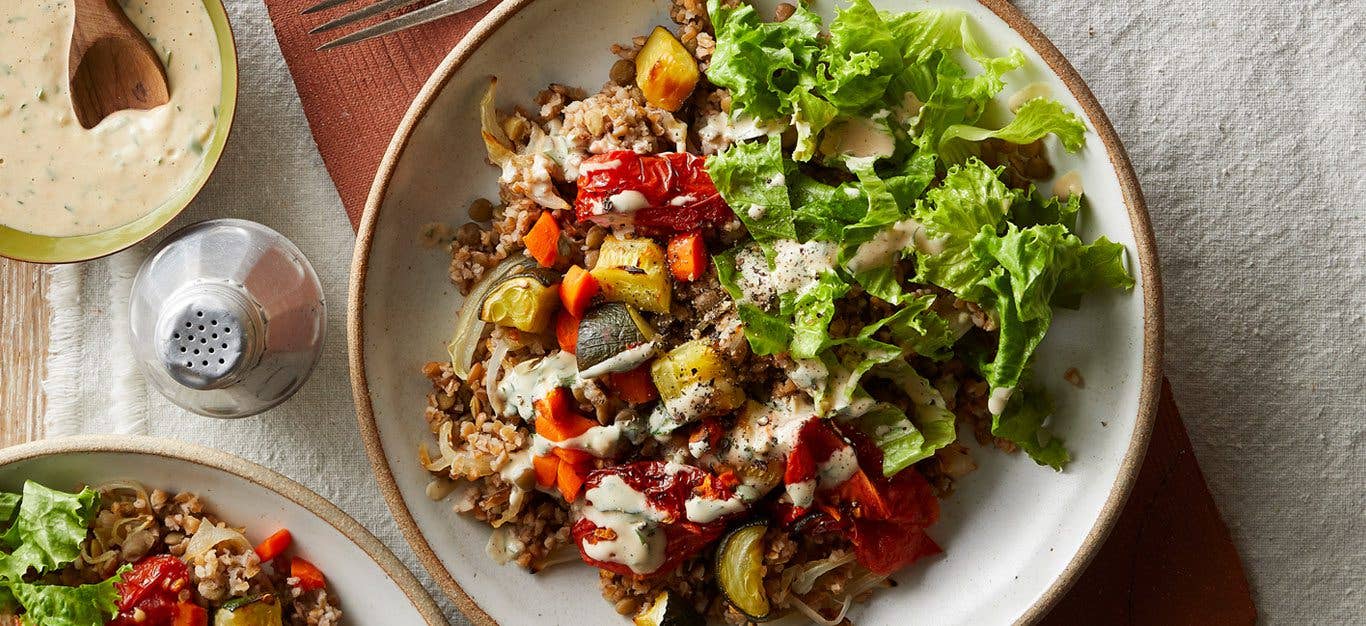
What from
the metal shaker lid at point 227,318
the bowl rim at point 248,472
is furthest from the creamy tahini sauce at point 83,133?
the bowl rim at point 248,472

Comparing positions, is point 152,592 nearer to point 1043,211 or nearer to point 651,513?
point 651,513

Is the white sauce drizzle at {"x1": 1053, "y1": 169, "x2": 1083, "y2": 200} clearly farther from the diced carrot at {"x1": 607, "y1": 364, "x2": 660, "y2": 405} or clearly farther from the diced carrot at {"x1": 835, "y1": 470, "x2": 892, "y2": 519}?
the diced carrot at {"x1": 607, "y1": 364, "x2": 660, "y2": 405}

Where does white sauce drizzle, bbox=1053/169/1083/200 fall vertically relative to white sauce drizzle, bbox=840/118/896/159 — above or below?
below

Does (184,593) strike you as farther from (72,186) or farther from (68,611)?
(72,186)

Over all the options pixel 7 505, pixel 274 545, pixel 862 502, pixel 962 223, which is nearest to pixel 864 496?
pixel 862 502

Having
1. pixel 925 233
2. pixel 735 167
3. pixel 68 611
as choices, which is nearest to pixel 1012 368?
pixel 925 233

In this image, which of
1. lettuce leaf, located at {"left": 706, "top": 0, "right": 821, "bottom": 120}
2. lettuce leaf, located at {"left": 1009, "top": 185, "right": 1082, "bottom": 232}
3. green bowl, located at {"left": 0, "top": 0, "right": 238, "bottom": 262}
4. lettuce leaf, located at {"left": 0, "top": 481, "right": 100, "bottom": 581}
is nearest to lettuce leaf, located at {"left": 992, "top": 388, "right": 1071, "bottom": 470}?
lettuce leaf, located at {"left": 1009, "top": 185, "right": 1082, "bottom": 232}
